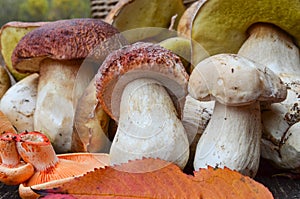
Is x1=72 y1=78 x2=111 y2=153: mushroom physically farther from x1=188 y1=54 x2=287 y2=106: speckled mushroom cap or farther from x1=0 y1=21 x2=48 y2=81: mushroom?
x1=0 y1=21 x2=48 y2=81: mushroom

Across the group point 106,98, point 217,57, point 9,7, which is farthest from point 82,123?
point 9,7

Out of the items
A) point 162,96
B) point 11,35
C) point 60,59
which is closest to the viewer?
point 162,96

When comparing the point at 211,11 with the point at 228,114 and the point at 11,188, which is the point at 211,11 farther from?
the point at 11,188

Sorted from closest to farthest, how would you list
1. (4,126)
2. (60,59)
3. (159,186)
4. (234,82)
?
(159,186) < (234,82) < (4,126) < (60,59)

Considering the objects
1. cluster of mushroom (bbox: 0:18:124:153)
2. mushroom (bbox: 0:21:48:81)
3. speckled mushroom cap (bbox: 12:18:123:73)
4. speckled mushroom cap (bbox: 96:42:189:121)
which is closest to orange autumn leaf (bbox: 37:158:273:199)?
speckled mushroom cap (bbox: 96:42:189:121)

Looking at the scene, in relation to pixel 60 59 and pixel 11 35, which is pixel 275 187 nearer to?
pixel 60 59

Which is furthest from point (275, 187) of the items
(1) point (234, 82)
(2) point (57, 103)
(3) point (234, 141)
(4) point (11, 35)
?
(4) point (11, 35)
